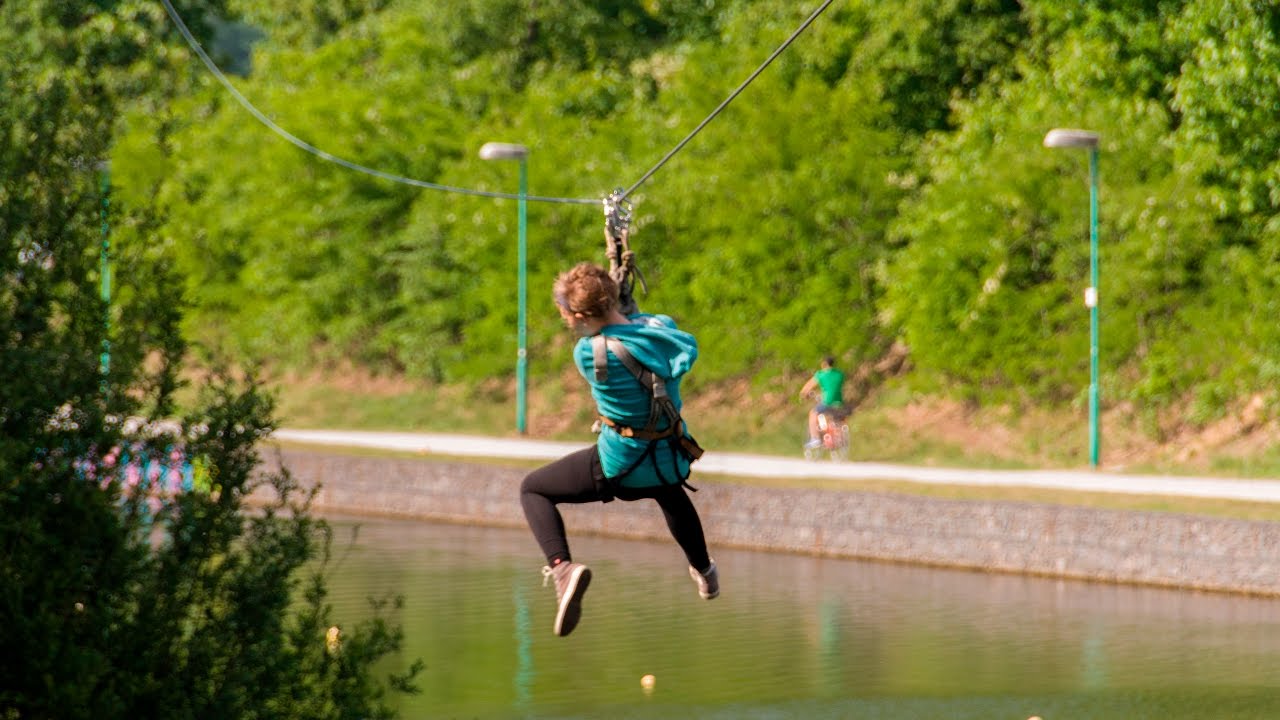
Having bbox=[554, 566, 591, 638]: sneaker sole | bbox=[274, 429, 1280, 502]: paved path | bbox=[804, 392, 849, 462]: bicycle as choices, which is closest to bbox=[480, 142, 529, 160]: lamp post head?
bbox=[274, 429, 1280, 502]: paved path

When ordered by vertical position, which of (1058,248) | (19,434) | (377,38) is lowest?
(19,434)

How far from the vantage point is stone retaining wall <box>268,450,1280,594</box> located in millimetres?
20703

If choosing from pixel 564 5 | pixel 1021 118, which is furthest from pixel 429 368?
pixel 1021 118

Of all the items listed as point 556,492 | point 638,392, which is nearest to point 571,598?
point 556,492

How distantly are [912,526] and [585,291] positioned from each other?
1501 cm

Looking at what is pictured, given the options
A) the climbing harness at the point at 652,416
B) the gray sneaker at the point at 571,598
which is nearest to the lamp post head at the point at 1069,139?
the climbing harness at the point at 652,416

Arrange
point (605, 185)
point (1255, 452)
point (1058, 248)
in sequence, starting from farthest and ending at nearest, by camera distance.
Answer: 1. point (605, 185)
2. point (1058, 248)
3. point (1255, 452)

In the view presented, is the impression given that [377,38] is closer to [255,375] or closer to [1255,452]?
[1255,452]

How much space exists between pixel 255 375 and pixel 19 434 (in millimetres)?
1229

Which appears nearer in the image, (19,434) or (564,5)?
(19,434)

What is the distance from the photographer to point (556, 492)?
383 inches

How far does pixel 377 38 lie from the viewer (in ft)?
169

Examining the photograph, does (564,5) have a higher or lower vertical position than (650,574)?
higher

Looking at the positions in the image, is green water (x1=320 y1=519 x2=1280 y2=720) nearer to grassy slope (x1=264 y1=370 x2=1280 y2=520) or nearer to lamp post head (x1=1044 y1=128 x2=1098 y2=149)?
grassy slope (x1=264 y1=370 x2=1280 y2=520)
